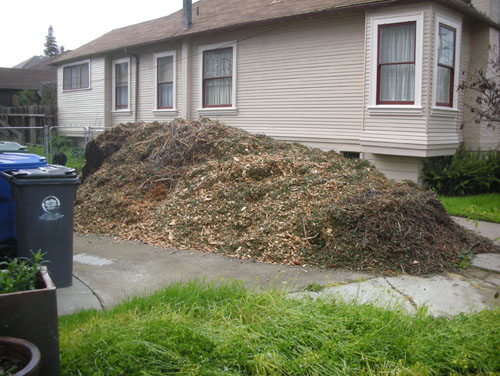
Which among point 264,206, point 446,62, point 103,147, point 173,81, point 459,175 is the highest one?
point 173,81

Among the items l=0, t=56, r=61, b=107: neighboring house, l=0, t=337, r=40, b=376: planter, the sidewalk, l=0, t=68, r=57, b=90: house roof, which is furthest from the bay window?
l=0, t=68, r=57, b=90: house roof

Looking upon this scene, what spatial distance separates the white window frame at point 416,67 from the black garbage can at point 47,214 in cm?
819

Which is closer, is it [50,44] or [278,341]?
[278,341]

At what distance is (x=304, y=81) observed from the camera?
44.5ft

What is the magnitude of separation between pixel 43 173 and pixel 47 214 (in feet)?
1.44

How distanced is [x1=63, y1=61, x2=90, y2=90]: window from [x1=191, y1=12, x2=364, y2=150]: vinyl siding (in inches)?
341

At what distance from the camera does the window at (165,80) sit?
17.8 m

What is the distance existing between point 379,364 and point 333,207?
347 cm

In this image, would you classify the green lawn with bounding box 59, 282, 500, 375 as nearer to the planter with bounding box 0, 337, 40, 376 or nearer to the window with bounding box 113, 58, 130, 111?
the planter with bounding box 0, 337, 40, 376

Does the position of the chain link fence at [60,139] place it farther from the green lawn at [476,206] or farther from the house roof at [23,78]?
the house roof at [23,78]

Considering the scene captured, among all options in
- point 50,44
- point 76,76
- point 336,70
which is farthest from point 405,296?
point 50,44

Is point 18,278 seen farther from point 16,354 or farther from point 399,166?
point 399,166

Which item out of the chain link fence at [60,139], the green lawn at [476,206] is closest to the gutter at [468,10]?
the green lawn at [476,206]

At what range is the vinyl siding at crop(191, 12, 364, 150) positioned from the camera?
1256 centimetres
